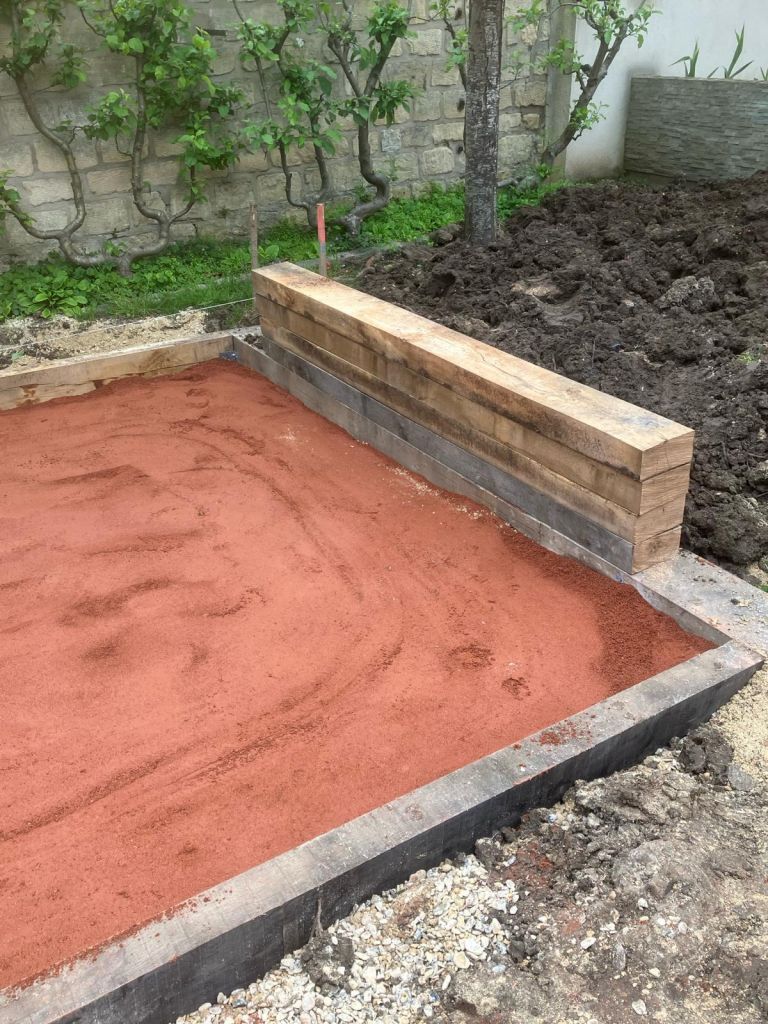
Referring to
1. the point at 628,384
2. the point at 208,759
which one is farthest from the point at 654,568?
the point at 208,759

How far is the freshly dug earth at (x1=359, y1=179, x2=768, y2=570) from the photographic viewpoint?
12.5 feet

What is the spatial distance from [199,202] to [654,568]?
544 centimetres

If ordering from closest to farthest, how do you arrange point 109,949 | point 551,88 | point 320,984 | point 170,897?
point 109,949
point 320,984
point 170,897
point 551,88

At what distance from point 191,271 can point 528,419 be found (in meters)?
4.34

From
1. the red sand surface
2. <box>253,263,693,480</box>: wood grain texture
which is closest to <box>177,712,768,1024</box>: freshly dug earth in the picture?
the red sand surface

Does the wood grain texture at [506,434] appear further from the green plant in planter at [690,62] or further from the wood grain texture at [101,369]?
the green plant in planter at [690,62]

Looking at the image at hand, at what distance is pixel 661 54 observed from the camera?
912cm

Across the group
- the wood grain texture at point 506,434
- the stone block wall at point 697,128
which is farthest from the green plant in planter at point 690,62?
the wood grain texture at point 506,434

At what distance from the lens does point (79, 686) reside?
9.96 ft

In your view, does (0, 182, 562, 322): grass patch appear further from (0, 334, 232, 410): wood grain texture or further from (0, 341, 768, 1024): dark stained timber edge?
(0, 341, 768, 1024): dark stained timber edge

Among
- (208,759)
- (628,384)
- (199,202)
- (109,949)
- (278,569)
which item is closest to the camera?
(109,949)

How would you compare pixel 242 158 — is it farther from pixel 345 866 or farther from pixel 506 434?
pixel 345 866

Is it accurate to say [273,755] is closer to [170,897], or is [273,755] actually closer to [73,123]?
[170,897]

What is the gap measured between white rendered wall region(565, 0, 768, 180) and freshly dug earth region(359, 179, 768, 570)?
205cm
